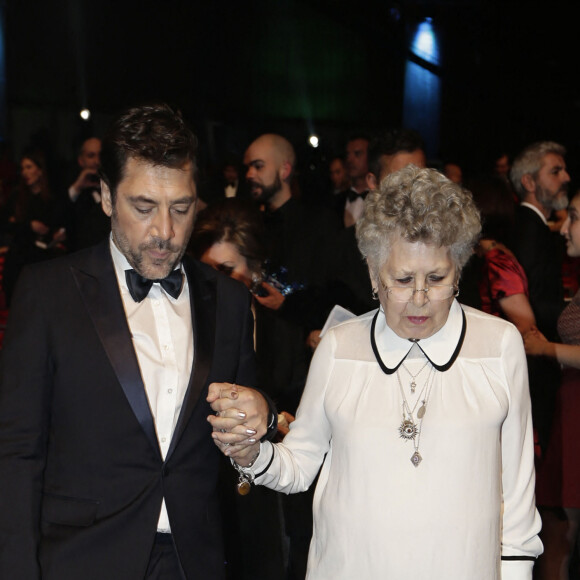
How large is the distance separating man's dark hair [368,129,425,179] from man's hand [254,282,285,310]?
72 cm

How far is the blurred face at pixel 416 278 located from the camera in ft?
6.81

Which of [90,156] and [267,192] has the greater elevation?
[90,156]

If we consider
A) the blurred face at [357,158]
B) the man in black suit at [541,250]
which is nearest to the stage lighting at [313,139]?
the blurred face at [357,158]

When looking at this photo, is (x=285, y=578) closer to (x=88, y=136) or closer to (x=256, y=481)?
(x=256, y=481)

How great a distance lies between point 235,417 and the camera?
1.98 m

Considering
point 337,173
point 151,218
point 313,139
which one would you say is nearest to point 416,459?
point 151,218

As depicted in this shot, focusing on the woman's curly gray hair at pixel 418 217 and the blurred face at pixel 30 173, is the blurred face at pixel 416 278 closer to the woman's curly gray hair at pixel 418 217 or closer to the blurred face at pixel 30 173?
the woman's curly gray hair at pixel 418 217

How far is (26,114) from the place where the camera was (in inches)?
318

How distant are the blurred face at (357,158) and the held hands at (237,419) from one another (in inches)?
172

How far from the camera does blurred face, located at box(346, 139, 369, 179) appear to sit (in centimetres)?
625

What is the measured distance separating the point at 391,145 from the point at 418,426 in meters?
2.02

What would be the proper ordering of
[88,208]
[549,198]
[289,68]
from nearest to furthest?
[549,198] → [88,208] → [289,68]

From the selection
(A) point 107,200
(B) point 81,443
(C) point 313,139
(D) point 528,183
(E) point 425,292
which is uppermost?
(C) point 313,139

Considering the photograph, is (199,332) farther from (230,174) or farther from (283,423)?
(230,174)
